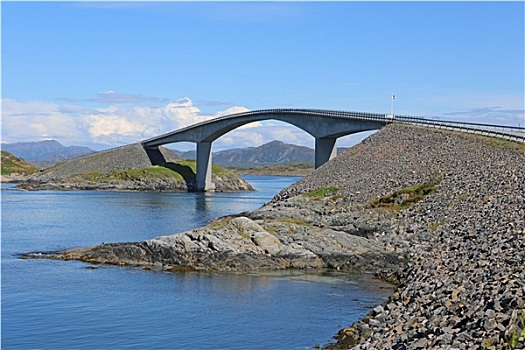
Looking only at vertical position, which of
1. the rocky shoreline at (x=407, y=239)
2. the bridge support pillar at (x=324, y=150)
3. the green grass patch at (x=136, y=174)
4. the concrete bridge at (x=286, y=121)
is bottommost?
the rocky shoreline at (x=407, y=239)

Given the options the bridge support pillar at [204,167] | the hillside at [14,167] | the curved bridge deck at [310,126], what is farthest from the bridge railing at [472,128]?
the hillside at [14,167]

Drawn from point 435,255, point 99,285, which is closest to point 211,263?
point 99,285

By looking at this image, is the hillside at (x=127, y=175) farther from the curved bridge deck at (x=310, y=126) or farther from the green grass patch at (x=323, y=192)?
the green grass patch at (x=323, y=192)

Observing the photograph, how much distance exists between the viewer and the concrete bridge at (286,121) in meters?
83.8

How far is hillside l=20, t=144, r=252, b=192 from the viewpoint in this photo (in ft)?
399

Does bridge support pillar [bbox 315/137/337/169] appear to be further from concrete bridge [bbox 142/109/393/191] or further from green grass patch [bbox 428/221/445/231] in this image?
green grass patch [bbox 428/221/445/231]

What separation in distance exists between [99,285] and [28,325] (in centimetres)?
755

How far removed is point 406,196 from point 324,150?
37.2 meters

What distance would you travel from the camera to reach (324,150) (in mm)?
88250

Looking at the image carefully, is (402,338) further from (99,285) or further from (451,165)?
(451,165)

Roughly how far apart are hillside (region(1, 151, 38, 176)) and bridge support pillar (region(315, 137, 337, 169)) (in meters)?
95.6

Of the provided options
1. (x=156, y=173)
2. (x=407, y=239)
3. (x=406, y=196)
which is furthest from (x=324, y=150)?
(x=407, y=239)

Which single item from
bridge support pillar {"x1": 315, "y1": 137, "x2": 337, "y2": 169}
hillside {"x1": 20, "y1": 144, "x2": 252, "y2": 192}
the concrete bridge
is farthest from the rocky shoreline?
hillside {"x1": 20, "y1": 144, "x2": 252, "y2": 192}

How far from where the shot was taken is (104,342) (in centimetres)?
2341
